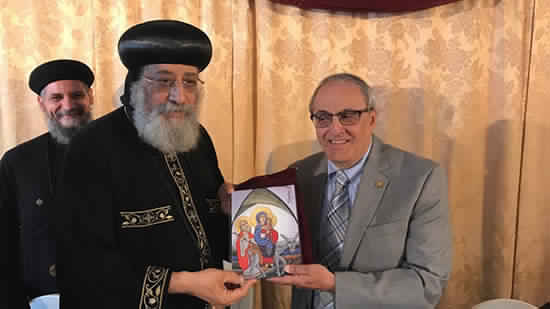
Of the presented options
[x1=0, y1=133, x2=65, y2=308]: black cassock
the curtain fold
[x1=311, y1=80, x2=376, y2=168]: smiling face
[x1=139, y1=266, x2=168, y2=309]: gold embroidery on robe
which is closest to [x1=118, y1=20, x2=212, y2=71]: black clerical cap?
[x1=311, y1=80, x2=376, y2=168]: smiling face

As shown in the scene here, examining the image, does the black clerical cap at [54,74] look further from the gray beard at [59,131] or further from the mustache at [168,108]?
the mustache at [168,108]

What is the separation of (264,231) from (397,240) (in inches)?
20.7

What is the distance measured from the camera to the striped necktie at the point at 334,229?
162cm

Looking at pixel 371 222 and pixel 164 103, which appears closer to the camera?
pixel 164 103

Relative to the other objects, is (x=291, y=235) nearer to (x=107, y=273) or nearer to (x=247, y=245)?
(x=247, y=245)

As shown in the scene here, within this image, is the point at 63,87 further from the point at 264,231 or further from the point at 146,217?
the point at 264,231

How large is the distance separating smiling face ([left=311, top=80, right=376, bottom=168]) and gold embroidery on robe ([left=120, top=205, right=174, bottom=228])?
2.20 ft

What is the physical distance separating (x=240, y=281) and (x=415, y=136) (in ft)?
5.21

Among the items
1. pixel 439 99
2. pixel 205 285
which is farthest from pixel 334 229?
pixel 439 99

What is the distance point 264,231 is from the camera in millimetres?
1457

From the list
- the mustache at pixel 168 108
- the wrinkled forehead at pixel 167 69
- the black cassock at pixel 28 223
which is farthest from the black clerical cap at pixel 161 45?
the black cassock at pixel 28 223

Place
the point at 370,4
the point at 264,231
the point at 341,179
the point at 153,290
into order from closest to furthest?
the point at 153,290 < the point at 264,231 < the point at 341,179 < the point at 370,4

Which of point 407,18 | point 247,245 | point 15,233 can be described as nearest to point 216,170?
point 247,245

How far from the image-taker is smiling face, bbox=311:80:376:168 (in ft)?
5.08
